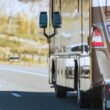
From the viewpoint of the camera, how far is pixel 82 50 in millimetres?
14812

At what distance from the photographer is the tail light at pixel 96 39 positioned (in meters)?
13.1

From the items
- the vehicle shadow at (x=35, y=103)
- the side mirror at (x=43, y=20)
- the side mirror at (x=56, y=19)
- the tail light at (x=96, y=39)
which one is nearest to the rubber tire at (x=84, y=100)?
the vehicle shadow at (x=35, y=103)

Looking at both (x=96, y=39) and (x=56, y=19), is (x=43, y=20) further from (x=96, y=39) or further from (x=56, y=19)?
(x=96, y=39)

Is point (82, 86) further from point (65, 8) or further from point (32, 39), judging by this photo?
point (32, 39)

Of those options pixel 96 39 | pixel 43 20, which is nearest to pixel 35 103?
pixel 43 20

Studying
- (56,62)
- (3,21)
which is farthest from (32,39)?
(56,62)

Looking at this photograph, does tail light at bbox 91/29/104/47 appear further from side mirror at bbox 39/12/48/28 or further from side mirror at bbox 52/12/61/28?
side mirror at bbox 39/12/48/28

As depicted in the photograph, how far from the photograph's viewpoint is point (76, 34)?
15.6 m

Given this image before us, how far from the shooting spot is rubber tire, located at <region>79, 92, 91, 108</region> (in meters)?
15.8

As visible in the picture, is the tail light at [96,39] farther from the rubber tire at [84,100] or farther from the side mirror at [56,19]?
the side mirror at [56,19]

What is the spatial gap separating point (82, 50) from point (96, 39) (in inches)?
65.4

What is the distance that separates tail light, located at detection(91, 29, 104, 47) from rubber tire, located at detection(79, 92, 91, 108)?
2841 millimetres

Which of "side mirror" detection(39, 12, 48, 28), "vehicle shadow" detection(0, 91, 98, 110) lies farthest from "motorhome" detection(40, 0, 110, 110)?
"vehicle shadow" detection(0, 91, 98, 110)

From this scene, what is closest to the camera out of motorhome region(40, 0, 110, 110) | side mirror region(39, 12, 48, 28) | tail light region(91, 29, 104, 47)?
motorhome region(40, 0, 110, 110)
